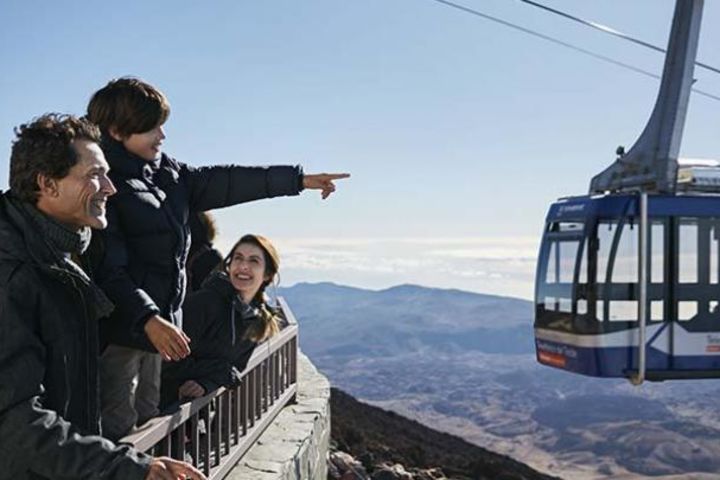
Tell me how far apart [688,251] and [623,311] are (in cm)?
122

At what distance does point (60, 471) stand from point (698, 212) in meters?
10.1

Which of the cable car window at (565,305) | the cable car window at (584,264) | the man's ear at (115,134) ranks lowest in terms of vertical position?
the cable car window at (565,305)

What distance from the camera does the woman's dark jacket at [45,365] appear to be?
2.14 metres

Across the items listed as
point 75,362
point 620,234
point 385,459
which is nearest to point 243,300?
point 75,362

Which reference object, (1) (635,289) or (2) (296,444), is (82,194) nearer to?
(2) (296,444)

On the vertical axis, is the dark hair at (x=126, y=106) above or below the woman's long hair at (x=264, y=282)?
above

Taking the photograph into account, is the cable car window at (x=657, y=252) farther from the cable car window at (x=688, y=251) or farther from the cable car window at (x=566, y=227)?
the cable car window at (x=566, y=227)

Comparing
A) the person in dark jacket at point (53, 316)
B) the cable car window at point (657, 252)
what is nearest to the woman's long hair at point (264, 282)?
the person in dark jacket at point (53, 316)

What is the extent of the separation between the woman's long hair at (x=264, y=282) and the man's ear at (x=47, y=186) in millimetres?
2925

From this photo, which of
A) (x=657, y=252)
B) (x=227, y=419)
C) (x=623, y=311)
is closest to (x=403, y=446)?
(x=623, y=311)

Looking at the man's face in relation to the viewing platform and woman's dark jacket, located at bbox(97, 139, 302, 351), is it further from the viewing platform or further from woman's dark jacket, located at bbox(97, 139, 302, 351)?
the viewing platform

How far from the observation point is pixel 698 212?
10.8 metres

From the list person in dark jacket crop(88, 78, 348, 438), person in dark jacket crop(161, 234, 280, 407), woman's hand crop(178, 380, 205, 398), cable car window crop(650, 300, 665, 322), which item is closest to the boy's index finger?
person in dark jacket crop(88, 78, 348, 438)

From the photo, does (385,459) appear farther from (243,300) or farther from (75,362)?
(75,362)
